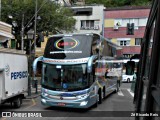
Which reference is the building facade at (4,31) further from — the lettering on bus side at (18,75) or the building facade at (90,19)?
the building facade at (90,19)

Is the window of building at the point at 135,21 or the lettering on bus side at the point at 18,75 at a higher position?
the window of building at the point at 135,21

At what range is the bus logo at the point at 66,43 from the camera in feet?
50.1

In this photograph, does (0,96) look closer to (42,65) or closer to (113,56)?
(42,65)

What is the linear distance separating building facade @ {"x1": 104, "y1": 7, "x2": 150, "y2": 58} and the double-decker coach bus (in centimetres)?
3648

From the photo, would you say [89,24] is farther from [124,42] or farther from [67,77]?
[67,77]

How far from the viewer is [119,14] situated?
53000mm

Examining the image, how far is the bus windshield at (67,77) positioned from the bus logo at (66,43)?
1062 millimetres

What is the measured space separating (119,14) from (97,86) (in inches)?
1497

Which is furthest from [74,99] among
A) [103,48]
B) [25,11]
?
[25,11]

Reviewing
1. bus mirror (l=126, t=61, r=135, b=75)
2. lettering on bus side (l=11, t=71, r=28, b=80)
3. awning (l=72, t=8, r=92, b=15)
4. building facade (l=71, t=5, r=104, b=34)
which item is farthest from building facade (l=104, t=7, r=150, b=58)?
bus mirror (l=126, t=61, r=135, b=75)

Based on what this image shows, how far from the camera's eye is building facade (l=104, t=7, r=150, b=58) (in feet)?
171

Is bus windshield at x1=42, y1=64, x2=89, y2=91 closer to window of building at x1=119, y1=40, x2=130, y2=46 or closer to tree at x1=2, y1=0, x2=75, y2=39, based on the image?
tree at x1=2, y1=0, x2=75, y2=39

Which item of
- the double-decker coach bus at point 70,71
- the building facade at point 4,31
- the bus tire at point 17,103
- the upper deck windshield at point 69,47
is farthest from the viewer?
the building facade at point 4,31

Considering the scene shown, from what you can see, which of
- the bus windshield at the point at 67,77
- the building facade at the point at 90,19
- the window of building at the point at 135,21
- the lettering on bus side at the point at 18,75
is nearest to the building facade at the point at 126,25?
the window of building at the point at 135,21
